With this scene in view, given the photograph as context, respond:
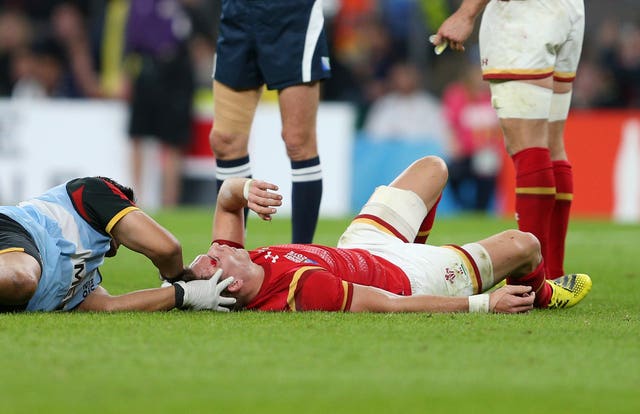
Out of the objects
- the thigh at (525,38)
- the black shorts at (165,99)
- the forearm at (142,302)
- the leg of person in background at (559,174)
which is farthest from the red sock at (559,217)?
the black shorts at (165,99)

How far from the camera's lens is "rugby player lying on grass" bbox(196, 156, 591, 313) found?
4664mm

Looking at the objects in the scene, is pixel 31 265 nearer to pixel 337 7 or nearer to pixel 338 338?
pixel 338 338

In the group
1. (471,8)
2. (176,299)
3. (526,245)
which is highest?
(471,8)

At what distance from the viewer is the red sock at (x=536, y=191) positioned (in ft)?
17.9

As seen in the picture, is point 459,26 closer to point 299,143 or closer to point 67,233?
point 299,143

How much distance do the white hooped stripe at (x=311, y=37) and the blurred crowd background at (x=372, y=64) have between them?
22.9 feet

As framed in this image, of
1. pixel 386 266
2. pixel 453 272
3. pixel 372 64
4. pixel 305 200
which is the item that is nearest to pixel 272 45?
pixel 305 200

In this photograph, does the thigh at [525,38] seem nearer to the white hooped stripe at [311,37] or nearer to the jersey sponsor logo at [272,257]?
the white hooped stripe at [311,37]

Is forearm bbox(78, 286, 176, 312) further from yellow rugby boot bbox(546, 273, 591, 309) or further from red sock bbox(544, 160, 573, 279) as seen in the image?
red sock bbox(544, 160, 573, 279)

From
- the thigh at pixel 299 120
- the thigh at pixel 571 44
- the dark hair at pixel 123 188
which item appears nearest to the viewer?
the dark hair at pixel 123 188

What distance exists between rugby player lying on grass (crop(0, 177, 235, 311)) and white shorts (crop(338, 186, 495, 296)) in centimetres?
73

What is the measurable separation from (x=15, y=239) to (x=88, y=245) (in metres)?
0.31

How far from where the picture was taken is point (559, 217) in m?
5.89

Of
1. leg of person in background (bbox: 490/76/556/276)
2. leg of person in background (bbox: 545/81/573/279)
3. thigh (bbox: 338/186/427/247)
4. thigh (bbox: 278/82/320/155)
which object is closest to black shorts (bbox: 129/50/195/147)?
thigh (bbox: 278/82/320/155)
